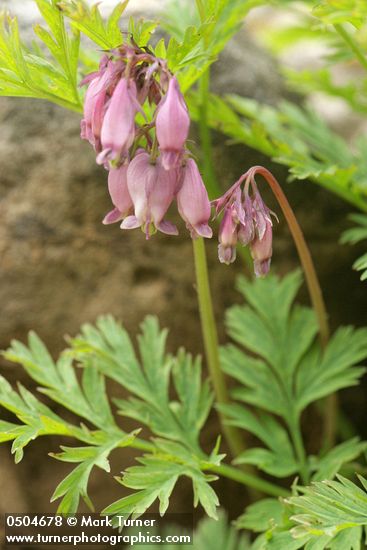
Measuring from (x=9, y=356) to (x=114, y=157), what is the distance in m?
0.87

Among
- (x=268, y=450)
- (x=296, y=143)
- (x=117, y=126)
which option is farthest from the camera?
(x=296, y=143)

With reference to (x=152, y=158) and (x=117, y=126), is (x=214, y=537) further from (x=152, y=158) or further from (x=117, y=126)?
(x=117, y=126)

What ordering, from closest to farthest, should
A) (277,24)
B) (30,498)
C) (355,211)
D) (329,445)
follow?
(329,445), (30,498), (355,211), (277,24)

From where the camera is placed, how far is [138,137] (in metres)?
1.39

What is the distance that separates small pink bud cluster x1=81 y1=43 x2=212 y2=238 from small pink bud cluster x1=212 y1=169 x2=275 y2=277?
8 centimetres

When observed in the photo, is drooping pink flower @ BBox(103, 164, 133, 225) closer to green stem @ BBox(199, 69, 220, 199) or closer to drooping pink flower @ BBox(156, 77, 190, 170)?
drooping pink flower @ BBox(156, 77, 190, 170)

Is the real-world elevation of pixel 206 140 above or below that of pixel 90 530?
above

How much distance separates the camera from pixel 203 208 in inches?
52.5

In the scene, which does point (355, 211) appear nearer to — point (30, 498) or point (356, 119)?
point (356, 119)

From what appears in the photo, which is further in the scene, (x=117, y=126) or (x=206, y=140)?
(x=206, y=140)

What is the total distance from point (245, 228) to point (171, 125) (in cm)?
31

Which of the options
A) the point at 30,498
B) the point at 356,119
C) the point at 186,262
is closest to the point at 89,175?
the point at 186,262

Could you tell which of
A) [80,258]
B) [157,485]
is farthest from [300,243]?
[80,258]

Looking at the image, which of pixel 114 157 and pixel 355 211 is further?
pixel 355 211
